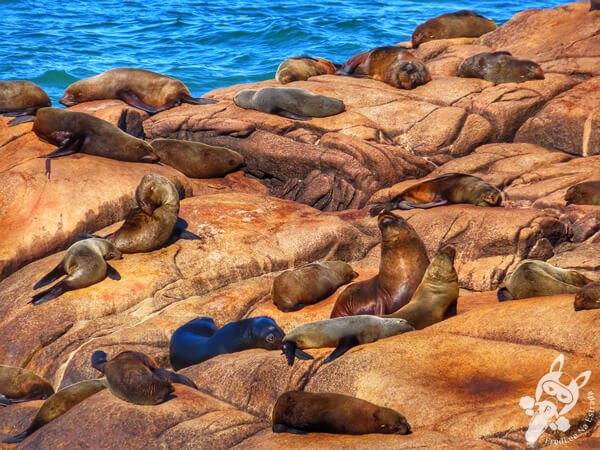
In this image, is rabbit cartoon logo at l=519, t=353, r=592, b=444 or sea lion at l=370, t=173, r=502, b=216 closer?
rabbit cartoon logo at l=519, t=353, r=592, b=444

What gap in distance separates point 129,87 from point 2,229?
4.22m

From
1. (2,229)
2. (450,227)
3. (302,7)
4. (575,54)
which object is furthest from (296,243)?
(302,7)

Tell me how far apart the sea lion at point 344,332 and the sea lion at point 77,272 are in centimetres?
263

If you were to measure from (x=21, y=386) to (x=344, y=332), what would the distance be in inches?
117

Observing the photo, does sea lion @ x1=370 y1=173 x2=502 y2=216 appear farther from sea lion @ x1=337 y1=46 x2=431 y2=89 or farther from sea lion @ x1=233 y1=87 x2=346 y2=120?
sea lion @ x1=337 y1=46 x2=431 y2=89

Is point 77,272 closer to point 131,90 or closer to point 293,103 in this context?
point 293,103

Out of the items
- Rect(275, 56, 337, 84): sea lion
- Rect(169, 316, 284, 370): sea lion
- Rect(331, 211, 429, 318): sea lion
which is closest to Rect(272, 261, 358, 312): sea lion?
Rect(331, 211, 429, 318): sea lion

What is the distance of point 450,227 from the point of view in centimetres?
1007

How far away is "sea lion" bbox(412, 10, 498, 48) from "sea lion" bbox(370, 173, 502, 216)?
6.17m

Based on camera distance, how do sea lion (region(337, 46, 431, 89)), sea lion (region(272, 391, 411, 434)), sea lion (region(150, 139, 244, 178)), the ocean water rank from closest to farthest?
sea lion (region(272, 391, 411, 434)) < sea lion (region(150, 139, 244, 178)) < sea lion (region(337, 46, 431, 89)) < the ocean water

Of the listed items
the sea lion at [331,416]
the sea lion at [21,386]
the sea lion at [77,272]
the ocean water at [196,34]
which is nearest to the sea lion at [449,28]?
the ocean water at [196,34]

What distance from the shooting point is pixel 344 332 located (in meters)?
7.37

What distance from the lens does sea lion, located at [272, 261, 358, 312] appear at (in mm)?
8961

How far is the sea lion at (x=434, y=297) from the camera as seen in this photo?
7.70m
